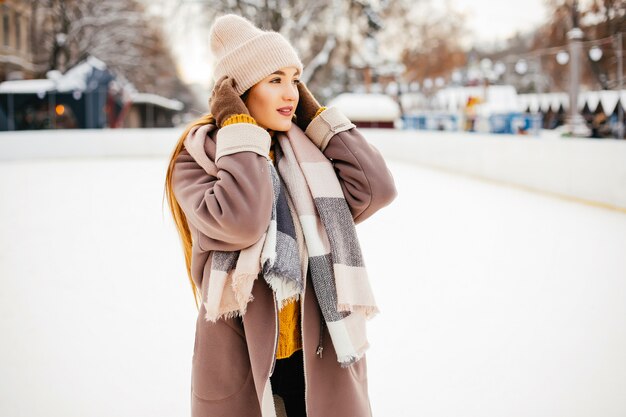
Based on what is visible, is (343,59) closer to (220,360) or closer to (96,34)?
(96,34)

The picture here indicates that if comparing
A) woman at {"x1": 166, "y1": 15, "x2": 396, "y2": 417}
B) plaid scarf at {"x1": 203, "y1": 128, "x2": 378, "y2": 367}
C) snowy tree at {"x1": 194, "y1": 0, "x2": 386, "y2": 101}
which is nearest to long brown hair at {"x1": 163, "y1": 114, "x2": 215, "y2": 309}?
woman at {"x1": 166, "y1": 15, "x2": 396, "y2": 417}

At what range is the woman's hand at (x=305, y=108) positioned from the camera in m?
1.66

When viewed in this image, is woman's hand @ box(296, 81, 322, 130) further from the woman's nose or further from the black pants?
the black pants

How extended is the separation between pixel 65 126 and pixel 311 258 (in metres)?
17.3

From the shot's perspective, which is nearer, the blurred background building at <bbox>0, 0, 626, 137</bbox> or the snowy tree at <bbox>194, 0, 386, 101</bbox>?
the blurred background building at <bbox>0, 0, 626, 137</bbox>

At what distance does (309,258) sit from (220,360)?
1.13ft

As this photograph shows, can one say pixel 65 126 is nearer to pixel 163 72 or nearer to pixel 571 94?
pixel 571 94

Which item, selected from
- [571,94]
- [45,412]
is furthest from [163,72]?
[45,412]

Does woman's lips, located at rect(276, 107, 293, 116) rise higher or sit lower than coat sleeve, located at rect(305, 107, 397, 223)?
higher

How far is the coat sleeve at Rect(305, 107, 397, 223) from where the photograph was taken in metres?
1.53

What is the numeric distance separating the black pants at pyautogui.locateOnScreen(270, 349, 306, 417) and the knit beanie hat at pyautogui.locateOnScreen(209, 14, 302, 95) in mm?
744

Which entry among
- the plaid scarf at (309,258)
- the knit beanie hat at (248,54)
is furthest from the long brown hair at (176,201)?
the plaid scarf at (309,258)

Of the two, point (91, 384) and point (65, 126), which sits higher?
point (65, 126)

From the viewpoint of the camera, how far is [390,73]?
25141 mm
